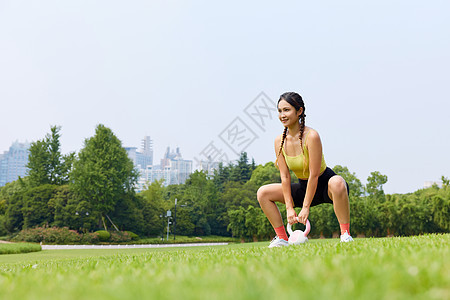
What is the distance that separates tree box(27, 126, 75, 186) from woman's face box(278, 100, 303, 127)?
1780 inches

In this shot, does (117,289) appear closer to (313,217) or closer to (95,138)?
(313,217)

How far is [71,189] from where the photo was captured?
40.5 meters

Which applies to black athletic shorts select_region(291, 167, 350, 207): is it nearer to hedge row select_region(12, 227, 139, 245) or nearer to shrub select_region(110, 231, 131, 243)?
hedge row select_region(12, 227, 139, 245)

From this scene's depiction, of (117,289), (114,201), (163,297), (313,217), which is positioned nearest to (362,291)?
(163,297)

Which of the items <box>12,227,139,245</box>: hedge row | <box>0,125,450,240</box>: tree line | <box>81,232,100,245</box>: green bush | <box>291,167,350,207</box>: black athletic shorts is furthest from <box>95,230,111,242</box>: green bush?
<box>291,167,350,207</box>: black athletic shorts

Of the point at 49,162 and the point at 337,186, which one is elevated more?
the point at 49,162

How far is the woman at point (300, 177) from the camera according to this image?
16.5 feet

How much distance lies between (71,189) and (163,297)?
42.5 m

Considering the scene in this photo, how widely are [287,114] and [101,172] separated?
37.3 metres

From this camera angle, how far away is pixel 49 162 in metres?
46.3

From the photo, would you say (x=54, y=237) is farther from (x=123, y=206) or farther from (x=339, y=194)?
(x=339, y=194)

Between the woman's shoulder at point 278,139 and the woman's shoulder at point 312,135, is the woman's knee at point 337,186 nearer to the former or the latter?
the woman's shoulder at point 312,135

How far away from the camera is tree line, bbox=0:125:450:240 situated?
35.6 meters

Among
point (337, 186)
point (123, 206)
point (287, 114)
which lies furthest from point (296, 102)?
point (123, 206)
